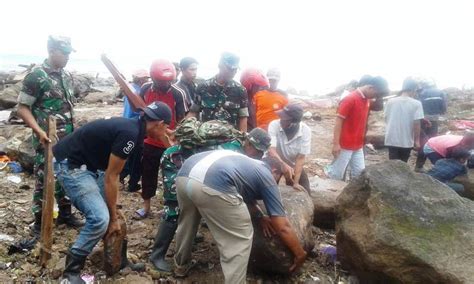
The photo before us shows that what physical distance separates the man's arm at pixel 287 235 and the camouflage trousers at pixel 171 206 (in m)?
0.97

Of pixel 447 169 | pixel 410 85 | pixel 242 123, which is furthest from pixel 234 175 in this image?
pixel 410 85

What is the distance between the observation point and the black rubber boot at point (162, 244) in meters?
3.89

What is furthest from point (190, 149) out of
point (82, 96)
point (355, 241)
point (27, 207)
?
point (82, 96)

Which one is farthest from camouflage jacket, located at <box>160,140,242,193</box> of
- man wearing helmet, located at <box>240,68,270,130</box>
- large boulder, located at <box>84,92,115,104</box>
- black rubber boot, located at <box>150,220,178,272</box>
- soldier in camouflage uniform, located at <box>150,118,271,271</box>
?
large boulder, located at <box>84,92,115,104</box>

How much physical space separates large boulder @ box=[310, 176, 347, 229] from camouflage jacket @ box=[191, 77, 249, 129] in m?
1.41

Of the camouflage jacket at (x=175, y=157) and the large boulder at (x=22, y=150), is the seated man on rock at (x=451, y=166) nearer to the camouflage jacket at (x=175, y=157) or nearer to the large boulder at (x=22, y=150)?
the camouflage jacket at (x=175, y=157)

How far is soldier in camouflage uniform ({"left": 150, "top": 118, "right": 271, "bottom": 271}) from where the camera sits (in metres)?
3.85

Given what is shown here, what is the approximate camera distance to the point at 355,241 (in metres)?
3.68

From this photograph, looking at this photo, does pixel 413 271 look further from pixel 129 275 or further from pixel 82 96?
pixel 82 96

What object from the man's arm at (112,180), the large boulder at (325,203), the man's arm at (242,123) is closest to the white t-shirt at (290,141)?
the man's arm at (242,123)

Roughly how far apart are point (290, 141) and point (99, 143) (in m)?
2.14

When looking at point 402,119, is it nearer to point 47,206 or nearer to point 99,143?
point 99,143

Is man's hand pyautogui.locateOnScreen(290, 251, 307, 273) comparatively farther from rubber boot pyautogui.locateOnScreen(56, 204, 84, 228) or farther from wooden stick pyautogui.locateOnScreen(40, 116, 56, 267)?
rubber boot pyautogui.locateOnScreen(56, 204, 84, 228)

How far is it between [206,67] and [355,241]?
2592 inches
